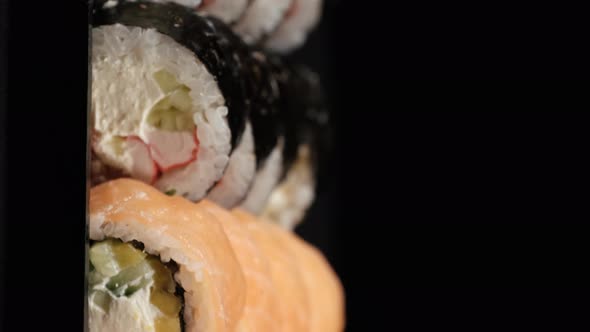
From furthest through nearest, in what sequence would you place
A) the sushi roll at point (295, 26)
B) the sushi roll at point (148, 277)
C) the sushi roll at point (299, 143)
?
the sushi roll at point (295, 26), the sushi roll at point (299, 143), the sushi roll at point (148, 277)

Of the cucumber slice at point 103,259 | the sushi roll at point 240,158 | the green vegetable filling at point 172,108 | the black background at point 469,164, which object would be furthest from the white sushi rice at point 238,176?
the black background at point 469,164

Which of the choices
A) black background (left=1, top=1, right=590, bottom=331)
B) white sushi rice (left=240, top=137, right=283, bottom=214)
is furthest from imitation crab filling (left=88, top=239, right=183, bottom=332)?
black background (left=1, top=1, right=590, bottom=331)

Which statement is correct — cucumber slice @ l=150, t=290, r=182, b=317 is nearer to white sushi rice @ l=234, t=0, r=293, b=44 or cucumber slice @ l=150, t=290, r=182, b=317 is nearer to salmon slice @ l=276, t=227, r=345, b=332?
salmon slice @ l=276, t=227, r=345, b=332

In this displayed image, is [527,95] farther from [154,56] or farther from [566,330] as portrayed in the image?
[154,56]

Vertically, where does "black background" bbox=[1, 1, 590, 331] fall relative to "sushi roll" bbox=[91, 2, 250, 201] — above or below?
below

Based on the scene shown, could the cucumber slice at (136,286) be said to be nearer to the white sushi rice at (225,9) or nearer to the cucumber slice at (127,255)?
the cucumber slice at (127,255)

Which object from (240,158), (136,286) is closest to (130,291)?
(136,286)
